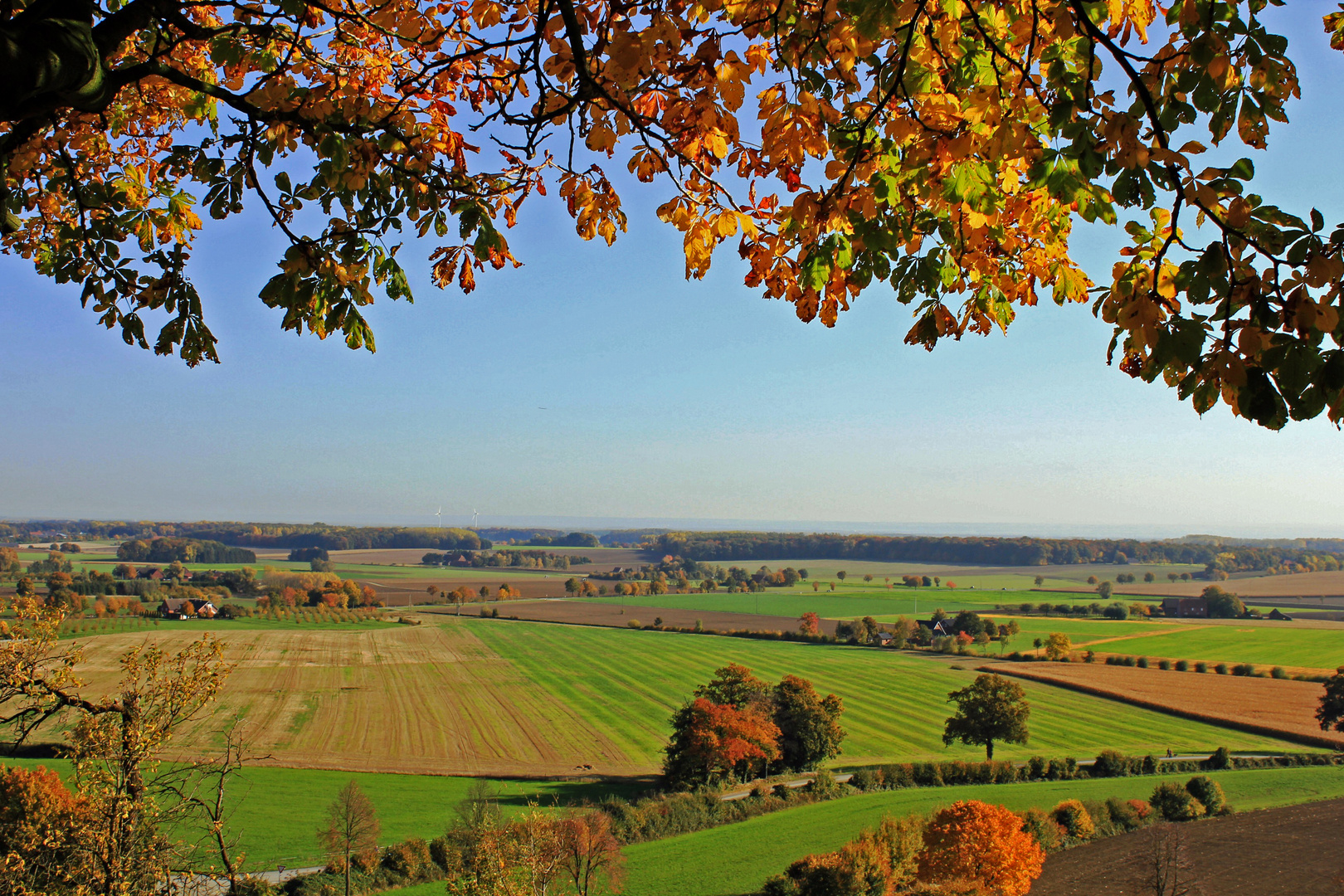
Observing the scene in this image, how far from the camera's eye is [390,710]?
46.8m

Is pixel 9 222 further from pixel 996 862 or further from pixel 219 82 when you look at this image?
pixel 996 862

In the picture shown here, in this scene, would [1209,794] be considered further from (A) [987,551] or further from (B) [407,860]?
(A) [987,551]

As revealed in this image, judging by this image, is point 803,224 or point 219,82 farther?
point 219,82

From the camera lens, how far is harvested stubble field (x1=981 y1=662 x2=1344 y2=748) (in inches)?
1753

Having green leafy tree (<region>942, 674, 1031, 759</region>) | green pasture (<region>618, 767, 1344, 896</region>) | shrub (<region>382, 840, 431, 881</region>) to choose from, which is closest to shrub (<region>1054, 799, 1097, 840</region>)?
green pasture (<region>618, 767, 1344, 896</region>)

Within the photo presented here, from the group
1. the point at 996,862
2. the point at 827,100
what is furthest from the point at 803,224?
the point at 996,862

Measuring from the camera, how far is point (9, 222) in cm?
314

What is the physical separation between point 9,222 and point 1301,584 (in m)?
131

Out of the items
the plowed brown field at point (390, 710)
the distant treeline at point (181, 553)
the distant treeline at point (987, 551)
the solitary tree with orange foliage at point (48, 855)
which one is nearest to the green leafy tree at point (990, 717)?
the plowed brown field at point (390, 710)

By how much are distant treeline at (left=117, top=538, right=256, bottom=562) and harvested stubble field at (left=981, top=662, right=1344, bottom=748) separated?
110 m

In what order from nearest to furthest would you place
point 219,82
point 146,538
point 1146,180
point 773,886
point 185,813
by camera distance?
point 1146,180 → point 219,82 → point 185,813 → point 773,886 → point 146,538

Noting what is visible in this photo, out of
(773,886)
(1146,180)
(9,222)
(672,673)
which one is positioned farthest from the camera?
(672,673)

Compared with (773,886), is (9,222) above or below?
above

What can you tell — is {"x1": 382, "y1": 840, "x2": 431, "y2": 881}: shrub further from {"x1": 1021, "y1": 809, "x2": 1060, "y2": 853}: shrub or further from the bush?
the bush
